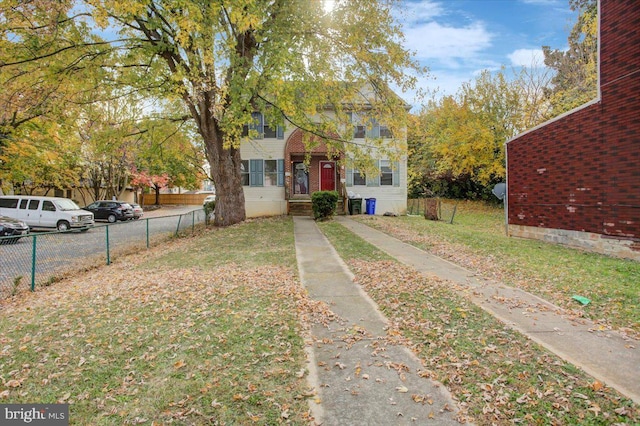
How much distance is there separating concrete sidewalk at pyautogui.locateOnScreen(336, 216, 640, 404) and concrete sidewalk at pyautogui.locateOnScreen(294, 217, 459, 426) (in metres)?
1.58

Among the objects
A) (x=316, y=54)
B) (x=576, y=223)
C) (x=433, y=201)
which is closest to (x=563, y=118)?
(x=576, y=223)

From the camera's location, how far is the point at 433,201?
20156 mm

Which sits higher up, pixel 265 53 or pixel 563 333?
pixel 265 53

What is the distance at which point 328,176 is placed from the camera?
2227 cm

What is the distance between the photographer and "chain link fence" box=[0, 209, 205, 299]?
688 cm

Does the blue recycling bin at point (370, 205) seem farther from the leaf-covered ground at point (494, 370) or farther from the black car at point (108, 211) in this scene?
the black car at point (108, 211)

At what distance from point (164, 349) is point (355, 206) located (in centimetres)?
1709

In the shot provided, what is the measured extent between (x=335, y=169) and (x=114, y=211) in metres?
15.6

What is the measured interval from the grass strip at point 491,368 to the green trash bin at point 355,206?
14.7m

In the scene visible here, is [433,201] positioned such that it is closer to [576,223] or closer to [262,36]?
[576,223]

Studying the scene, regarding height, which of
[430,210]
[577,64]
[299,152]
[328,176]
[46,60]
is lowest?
[430,210]

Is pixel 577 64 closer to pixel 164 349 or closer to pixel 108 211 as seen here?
pixel 164 349

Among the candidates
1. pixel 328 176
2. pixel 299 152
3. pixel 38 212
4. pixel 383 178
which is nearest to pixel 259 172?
pixel 299 152

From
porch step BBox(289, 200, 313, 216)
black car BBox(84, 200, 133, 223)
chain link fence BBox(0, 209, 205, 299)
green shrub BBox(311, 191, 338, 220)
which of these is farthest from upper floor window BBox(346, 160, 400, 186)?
black car BBox(84, 200, 133, 223)
